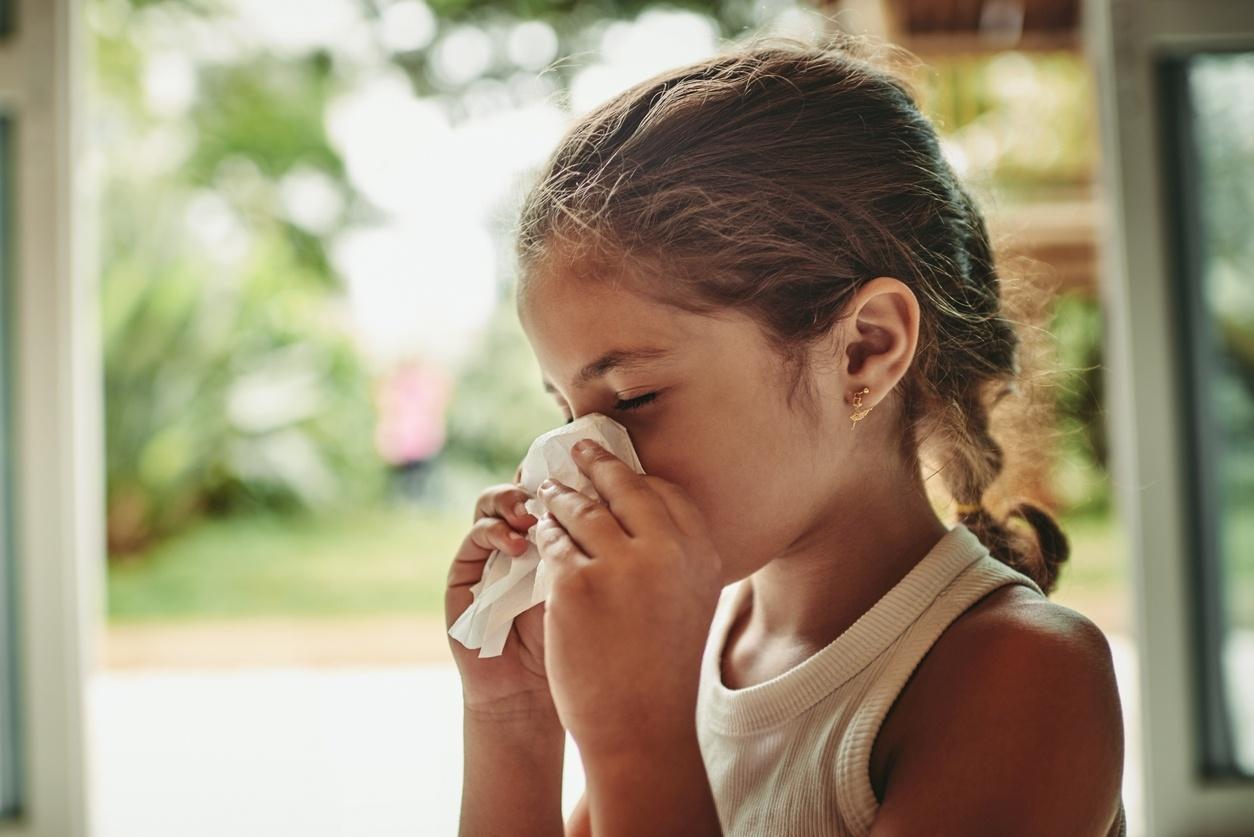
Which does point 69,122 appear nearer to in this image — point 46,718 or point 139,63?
point 46,718

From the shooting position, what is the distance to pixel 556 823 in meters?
0.95

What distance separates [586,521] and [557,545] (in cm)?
3

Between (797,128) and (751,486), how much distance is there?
0.92 ft

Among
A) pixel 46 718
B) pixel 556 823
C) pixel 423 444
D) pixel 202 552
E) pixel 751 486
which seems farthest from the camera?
pixel 423 444

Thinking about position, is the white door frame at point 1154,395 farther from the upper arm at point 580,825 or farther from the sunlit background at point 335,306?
the sunlit background at point 335,306

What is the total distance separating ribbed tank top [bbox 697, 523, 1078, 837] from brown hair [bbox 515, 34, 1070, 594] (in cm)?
15

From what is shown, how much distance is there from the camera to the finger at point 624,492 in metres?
0.77

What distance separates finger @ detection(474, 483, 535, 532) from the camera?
3.08 ft

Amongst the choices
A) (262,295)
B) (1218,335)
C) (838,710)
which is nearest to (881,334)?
(838,710)

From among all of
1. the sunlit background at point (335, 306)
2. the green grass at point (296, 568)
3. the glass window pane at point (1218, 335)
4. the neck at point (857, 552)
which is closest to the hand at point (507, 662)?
the neck at point (857, 552)

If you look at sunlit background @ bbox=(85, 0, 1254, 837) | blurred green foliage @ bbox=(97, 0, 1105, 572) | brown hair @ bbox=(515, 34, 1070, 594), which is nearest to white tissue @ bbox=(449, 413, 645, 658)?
brown hair @ bbox=(515, 34, 1070, 594)

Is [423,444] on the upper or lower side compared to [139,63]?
lower

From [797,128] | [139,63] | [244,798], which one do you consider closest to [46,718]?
[244,798]

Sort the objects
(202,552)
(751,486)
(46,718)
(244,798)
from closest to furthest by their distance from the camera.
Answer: (751,486) < (46,718) < (244,798) < (202,552)
